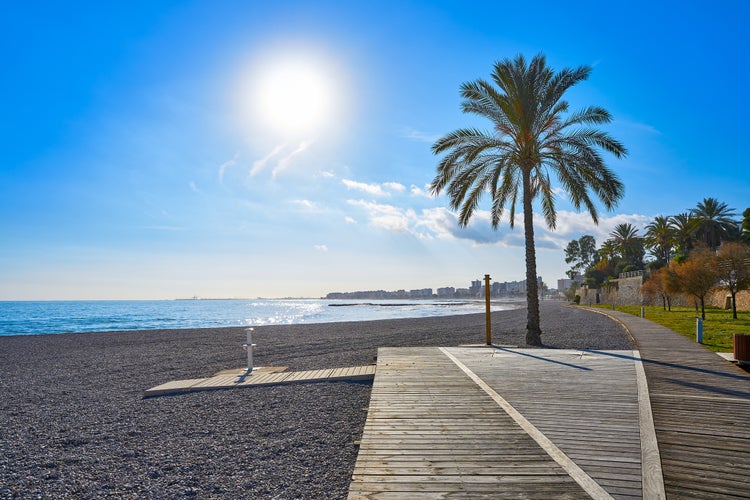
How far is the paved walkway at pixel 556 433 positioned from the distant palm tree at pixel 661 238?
62.3m

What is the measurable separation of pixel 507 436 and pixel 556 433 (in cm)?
57

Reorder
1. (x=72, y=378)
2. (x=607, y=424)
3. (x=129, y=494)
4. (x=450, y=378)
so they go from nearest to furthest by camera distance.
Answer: (x=129, y=494), (x=607, y=424), (x=450, y=378), (x=72, y=378)

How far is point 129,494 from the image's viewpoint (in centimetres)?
466

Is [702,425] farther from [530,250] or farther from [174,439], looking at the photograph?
[530,250]

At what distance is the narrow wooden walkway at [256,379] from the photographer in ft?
31.0

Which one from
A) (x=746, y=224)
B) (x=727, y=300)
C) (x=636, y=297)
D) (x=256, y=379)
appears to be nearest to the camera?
(x=256, y=379)

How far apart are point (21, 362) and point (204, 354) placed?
270 inches

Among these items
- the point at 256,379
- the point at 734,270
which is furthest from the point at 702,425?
the point at 734,270

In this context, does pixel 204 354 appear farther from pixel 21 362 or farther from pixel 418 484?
pixel 418 484

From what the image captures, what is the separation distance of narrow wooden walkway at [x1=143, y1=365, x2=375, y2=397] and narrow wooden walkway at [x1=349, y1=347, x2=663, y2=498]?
5.13 feet

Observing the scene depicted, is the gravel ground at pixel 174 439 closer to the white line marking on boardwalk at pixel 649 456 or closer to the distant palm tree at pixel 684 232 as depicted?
the white line marking on boardwalk at pixel 649 456

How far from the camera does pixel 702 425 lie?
523 cm

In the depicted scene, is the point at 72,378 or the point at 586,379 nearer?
the point at 586,379

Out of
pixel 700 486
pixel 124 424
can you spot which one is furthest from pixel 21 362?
pixel 700 486
